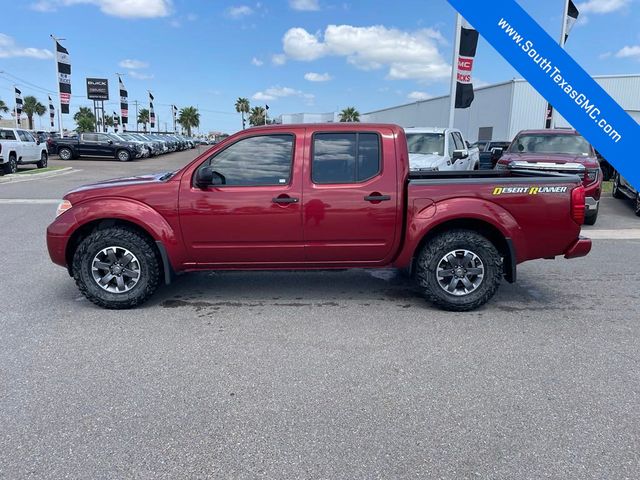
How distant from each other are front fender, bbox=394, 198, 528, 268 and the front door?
1.14 m

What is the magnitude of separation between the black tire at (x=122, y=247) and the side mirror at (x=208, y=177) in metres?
0.85

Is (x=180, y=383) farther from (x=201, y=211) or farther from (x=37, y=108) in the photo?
(x=37, y=108)

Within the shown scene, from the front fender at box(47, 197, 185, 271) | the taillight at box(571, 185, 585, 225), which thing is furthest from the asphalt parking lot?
the taillight at box(571, 185, 585, 225)

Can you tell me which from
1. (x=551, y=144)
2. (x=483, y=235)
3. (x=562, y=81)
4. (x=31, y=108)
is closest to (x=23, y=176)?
(x=551, y=144)

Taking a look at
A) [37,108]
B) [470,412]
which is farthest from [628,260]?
[37,108]

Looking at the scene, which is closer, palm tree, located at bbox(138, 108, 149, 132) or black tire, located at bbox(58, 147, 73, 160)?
black tire, located at bbox(58, 147, 73, 160)

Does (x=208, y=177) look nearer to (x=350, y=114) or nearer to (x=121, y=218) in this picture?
(x=121, y=218)

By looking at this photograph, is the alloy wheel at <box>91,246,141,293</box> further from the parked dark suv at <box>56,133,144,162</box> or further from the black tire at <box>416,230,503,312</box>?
the parked dark suv at <box>56,133,144,162</box>

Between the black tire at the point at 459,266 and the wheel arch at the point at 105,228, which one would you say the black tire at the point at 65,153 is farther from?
the black tire at the point at 459,266

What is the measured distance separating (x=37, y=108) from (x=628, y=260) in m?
130

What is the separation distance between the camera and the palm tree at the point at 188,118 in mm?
104125

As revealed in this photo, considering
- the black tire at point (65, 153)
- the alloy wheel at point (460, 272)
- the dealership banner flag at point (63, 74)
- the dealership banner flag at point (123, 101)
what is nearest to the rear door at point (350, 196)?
the alloy wheel at point (460, 272)

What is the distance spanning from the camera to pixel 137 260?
186 inches

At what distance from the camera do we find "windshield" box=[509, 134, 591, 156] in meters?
10.3
